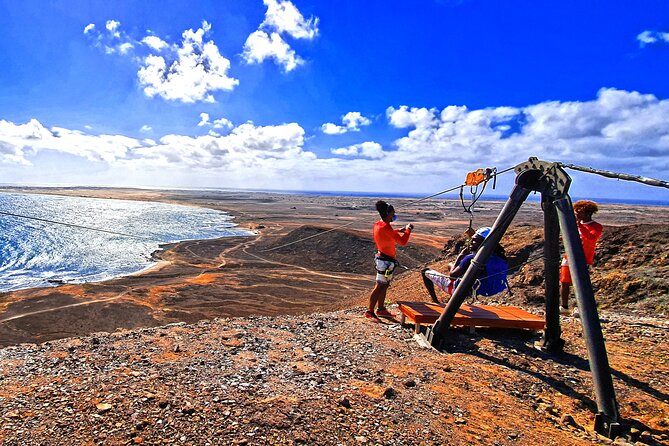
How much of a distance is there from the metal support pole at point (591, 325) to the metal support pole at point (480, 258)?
2.36 feet

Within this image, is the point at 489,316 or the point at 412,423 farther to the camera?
the point at 489,316

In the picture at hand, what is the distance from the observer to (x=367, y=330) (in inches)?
252

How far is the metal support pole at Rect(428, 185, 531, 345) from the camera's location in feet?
17.2

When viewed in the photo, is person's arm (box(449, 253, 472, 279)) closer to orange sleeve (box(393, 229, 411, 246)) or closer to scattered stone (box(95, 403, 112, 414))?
orange sleeve (box(393, 229, 411, 246))

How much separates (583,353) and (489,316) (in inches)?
53.9

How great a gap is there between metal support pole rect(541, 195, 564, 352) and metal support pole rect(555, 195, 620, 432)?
707mm

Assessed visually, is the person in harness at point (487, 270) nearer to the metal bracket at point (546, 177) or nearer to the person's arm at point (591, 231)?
the metal bracket at point (546, 177)

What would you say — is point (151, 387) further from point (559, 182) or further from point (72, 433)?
point (559, 182)

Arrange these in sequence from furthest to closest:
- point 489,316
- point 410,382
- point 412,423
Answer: point 489,316 → point 410,382 → point 412,423

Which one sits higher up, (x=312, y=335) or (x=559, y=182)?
(x=559, y=182)

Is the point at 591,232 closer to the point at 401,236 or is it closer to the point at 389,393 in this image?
the point at 401,236

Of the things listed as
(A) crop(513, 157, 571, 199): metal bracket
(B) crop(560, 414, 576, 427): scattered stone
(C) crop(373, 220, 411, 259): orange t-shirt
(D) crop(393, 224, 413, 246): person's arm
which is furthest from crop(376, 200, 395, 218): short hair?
(B) crop(560, 414, 576, 427): scattered stone

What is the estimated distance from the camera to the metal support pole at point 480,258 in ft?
17.2

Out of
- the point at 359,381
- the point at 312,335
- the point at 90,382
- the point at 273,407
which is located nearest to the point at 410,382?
the point at 359,381
